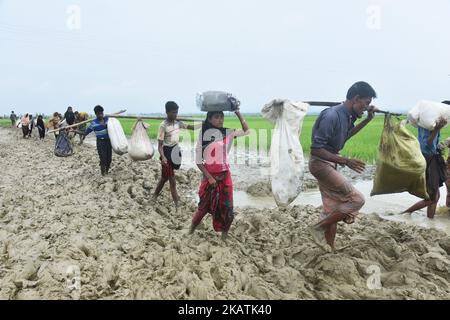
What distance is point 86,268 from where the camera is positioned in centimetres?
316

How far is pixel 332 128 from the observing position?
321 cm

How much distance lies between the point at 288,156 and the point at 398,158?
1162 mm

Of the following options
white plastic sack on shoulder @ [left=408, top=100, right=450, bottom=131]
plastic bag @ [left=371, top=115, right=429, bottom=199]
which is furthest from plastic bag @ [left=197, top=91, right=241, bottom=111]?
white plastic sack on shoulder @ [left=408, top=100, right=450, bottom=131]

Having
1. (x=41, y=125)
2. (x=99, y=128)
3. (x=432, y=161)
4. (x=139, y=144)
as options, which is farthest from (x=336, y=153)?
(x=41, y=125)

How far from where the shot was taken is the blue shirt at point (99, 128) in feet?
22.8

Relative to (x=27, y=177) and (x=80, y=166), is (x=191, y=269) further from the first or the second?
(x=80, y=166)

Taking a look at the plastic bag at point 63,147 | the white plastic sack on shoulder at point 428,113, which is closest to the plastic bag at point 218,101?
the white plastic sack on shoulder at point 428,113

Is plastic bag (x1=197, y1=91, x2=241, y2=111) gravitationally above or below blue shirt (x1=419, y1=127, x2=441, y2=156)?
above

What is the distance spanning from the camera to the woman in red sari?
12.3ft

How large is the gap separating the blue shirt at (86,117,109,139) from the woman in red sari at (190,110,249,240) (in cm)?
370

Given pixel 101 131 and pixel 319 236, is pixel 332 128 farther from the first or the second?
pixel 101 131

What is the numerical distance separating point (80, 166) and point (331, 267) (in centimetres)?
715

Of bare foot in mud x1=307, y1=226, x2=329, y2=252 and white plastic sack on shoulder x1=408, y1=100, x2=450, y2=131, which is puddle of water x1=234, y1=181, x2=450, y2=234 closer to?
white plastic sack on shoulder x1=408, y1=100, x2=450, y2=131

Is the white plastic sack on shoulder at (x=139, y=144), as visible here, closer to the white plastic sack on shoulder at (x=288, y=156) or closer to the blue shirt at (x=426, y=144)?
the white plastic sack on shoulder at (x=288, y=156)
